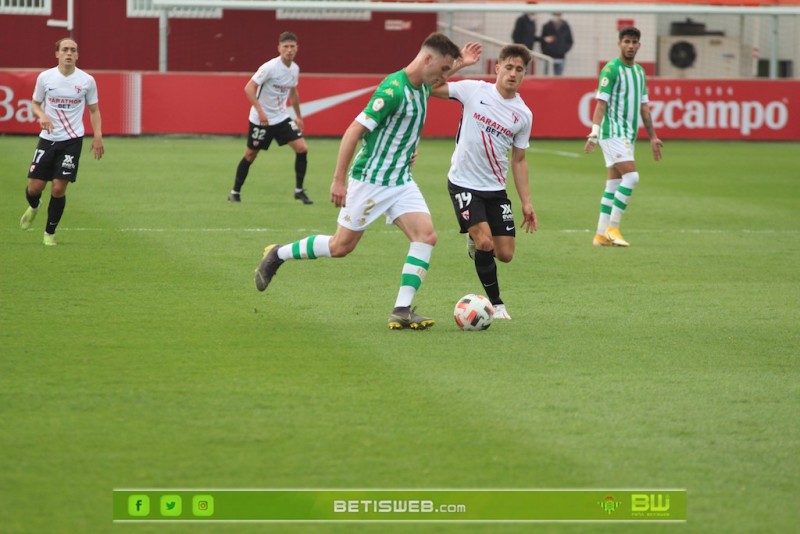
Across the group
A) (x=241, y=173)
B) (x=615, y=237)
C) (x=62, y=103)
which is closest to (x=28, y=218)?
(x=62, y=103)

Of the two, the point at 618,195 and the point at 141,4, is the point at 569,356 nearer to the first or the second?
the point at 618,195

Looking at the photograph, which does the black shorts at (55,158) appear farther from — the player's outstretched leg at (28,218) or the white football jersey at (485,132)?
the white football jersey at (485,132)

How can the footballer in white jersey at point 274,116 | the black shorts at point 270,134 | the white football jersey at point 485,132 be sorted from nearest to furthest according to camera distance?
1. the white football jersey at point 485,132
2. the footballer in white jersey at point 274,116
3. the black shorts at point 270,134

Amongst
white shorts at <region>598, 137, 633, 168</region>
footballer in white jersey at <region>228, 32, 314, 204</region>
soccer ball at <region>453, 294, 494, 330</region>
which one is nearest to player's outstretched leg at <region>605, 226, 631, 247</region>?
white shorts at <region>598, 137, 633, 168</region>

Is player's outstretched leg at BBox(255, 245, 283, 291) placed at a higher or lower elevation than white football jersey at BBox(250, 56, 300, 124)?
lower

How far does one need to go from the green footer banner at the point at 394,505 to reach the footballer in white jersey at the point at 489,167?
3866mm

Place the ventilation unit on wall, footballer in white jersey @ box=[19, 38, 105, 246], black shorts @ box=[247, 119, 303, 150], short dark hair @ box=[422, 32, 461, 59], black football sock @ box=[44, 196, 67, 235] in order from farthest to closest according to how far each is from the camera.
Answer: the ventilation unit on wall, black shorts @ box=[247, 119, 303, 150], footballer in white jersey @ box=[19, 38, 105, 246], black football sock @ box=[44, 196, 67, 235], short dark hair @ box=[422, 32, 461, 59]

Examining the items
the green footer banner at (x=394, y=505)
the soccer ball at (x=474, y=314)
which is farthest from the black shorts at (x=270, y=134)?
the green footer banner at (x=394, y=505)

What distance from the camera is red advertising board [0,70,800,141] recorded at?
24.2 meters

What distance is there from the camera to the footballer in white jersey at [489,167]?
350 inches

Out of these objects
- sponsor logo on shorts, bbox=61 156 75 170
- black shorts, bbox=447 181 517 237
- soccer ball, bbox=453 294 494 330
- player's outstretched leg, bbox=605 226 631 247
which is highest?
black shorts, bbox=447 181 517 237

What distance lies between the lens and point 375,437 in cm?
580

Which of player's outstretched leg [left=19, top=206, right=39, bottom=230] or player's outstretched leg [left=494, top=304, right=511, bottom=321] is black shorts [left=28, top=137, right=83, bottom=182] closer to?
→ player's outstretched leg [left=19, top=206, right=39, bottom=230]

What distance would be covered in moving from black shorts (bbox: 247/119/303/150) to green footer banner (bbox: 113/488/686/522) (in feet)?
37.4
